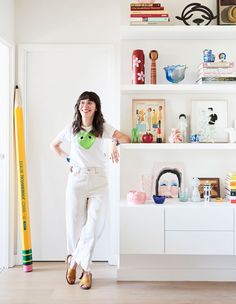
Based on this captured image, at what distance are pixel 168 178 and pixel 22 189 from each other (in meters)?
1.27

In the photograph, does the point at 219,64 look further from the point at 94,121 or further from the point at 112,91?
the point at 94,121

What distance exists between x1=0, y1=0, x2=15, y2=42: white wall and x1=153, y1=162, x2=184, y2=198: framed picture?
1688mm

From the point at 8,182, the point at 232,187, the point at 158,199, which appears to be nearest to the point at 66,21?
the point at 8,182

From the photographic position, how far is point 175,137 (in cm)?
356

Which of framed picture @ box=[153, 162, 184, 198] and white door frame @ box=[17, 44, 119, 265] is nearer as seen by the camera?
framed picture @ box=[153, 162, 184, 198]

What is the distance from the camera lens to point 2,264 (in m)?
3.90

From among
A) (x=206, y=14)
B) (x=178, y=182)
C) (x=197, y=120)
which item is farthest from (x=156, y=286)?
(x=206, y=14)

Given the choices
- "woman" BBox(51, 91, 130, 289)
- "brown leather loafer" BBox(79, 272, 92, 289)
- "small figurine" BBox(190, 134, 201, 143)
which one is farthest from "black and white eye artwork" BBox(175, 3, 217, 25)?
"brown leather loafer" BBox(79, 272, 92, 289)

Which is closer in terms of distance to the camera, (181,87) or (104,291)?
(104,291)

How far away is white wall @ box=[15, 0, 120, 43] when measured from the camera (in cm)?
395

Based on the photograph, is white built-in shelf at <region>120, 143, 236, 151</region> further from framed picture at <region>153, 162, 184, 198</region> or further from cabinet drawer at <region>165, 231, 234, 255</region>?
cabinet drawer at <region>165, 231, 234, 255</region>

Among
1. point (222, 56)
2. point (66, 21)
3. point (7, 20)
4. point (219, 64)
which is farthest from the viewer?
point (66, 21)

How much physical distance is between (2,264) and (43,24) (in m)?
2.19

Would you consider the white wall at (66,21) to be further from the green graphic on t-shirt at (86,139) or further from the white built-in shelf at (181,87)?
the green graphic on t-shirt at (86,139)
